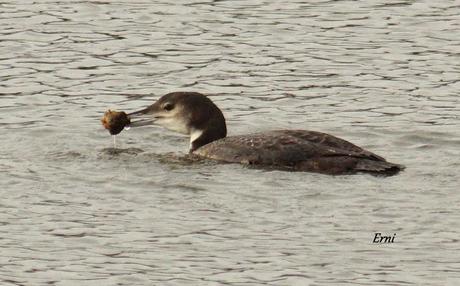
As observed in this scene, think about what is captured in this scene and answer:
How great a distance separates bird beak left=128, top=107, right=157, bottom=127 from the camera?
17.5 m

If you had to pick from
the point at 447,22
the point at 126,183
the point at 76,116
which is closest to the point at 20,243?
the point at 126,183

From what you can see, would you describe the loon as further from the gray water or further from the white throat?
the gray water

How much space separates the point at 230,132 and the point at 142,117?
113 centimetres

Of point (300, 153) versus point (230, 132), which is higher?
point (300, 153)

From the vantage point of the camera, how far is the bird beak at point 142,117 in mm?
17531

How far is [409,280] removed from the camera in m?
12.4

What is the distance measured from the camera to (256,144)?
53.9ft

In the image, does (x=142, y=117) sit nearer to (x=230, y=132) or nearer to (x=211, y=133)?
(x=211, y=133)

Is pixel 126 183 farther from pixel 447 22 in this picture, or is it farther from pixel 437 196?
pixel 447 22

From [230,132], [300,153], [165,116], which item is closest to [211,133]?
Result: [165,116]

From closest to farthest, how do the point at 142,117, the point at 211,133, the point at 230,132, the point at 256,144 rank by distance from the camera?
the point at 256,144, the point at 211,133, the point at 142,117, the point at 230,132

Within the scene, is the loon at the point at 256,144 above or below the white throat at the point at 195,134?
above

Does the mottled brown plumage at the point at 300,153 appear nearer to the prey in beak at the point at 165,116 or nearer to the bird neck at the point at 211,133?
the bird neck at the point at 211,133

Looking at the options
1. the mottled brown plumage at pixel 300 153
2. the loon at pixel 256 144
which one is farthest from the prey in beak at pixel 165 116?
the mottled brown plumage at pixel 300 153
